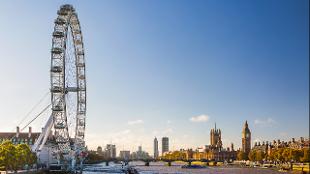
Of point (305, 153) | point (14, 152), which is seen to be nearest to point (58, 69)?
point (14, 152)

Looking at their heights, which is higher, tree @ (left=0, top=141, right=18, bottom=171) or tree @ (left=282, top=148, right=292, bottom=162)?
tree @ (left=0, top=141, right=18, bottom=171)

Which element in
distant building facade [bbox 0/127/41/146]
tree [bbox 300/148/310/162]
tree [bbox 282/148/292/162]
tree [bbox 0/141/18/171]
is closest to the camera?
tree [bbox 0/141/18/171]

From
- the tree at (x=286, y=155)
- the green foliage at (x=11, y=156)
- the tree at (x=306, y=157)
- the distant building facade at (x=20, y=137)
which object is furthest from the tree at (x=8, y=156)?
the tree at (x=286, y=155)

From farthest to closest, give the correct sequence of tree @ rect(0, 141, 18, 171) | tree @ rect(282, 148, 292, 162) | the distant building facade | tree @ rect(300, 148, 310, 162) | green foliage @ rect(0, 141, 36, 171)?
tree @ rect(282, 148, 292, 162) → the distant building facade → tree @ rect(300, 148, 310, 162) → green foliage @ rect(0, 141, 36, 171) → tree @ rect(0, 141, 18, 171)

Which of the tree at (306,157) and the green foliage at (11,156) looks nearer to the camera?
the green foliage at (11,156)

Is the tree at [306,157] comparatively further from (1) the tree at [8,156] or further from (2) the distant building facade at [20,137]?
(1) the tree at [8,156]

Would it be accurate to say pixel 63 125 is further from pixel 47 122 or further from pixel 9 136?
pixel 9 136

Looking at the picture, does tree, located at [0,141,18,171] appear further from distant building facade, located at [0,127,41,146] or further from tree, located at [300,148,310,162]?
tree, located at [300,148,310,162]

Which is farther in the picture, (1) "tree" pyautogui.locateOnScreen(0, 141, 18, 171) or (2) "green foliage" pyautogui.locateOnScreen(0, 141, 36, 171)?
(2) "green foliage" pyautogui.locateOnScreen(0, 141, 36, 171)

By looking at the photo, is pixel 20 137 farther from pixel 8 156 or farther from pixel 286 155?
pixel 286 155

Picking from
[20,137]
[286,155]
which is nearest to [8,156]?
[20,137]

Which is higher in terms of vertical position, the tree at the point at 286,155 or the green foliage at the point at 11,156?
the green foliage at the point at 11,156

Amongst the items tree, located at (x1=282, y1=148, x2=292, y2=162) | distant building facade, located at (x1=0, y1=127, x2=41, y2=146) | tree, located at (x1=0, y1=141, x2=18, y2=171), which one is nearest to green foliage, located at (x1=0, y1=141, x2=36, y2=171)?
tree, located at (x1=0, y1=141, x2=18, y2=171)

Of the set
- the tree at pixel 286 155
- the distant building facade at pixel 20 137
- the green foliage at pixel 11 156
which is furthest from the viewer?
the tree at pixel 286 155
